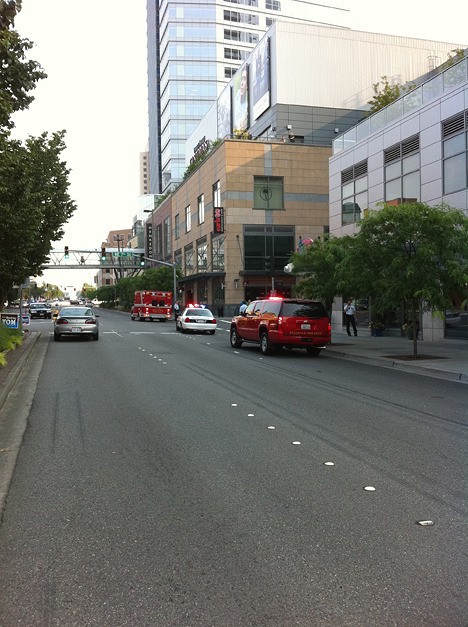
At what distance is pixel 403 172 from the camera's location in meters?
24.7

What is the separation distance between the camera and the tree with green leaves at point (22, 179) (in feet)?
35.3

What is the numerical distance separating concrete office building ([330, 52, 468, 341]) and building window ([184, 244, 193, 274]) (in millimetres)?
38786

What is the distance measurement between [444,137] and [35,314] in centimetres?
5109

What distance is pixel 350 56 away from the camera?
58094 millimetres

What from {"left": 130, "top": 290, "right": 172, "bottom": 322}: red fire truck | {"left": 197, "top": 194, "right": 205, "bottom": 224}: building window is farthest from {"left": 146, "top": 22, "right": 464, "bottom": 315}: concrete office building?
{"left": 130, "top": 290, "right": 172, "bottom": 322}: red fire truck

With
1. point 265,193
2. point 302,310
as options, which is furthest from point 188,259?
point 302,310

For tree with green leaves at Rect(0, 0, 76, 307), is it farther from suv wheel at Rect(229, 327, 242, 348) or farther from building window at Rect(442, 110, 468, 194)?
building window at Rect(442, 110, 468, 194)

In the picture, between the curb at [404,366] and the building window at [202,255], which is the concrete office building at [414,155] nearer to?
the curb at [404,366]

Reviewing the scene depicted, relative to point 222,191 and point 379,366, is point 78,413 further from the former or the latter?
point 222,191

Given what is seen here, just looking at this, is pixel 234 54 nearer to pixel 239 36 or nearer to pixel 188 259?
pixel 239 36

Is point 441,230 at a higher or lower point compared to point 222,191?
lower

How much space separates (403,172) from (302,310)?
10179 millimetres

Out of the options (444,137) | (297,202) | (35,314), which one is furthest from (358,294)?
(35,314)

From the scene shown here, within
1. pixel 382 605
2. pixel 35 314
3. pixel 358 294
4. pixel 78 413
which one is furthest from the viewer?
pixel 35 314
